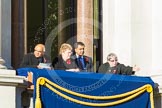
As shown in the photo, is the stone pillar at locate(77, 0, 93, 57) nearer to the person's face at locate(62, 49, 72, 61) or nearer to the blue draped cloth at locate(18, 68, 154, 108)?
the blue draped cloth at locate(18, 68, 154, 108)

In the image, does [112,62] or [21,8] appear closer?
[112,62]

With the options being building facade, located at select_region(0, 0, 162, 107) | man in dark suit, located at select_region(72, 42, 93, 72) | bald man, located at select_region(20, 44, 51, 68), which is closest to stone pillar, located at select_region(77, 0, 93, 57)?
building facade, located at select_region(0, 0, 162, 107)

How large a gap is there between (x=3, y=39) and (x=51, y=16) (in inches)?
183

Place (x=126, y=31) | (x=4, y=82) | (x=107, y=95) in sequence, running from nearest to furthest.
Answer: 1. (x=4, y=82)
2. (x=107, y=95)
3. (x=126, y=31)

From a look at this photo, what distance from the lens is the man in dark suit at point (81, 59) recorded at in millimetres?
16134

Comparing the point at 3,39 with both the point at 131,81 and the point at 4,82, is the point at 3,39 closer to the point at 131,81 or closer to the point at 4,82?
the point at 4,82

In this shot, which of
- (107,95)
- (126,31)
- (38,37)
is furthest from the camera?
(38,37)

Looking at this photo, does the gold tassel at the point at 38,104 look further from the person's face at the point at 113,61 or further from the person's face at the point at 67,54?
the person's face at the point at 113,61

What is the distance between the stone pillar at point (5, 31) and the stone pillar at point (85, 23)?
3.49 meters

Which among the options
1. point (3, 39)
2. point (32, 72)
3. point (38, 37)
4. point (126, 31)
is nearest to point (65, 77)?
point (32, 72)

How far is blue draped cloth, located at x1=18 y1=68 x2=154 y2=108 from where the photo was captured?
15352 millimetres

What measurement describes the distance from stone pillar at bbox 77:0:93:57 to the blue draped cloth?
12.4 feet

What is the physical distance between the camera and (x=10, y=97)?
15016 millimetres

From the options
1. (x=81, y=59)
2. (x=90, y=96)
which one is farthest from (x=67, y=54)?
(x=90, y=96)
